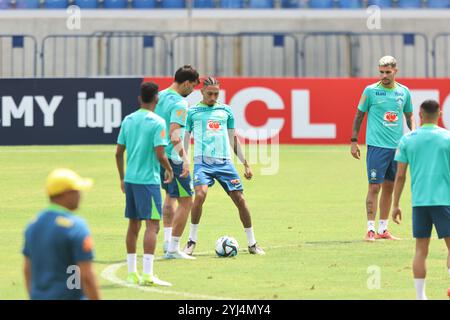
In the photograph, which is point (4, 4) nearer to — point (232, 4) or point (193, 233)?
point (232, 4)

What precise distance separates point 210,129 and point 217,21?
20.6 m

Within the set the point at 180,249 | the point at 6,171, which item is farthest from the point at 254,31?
the point at 180,249

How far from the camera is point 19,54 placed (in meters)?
32.9

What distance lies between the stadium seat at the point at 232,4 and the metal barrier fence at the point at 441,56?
19.3 ft

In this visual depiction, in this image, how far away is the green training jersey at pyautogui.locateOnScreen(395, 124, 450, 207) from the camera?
36.1 ft

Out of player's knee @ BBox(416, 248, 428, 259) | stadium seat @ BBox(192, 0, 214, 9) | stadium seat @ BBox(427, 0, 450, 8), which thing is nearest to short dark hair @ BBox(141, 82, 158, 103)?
player's knee @ BBox(416, 248, 428, 259)

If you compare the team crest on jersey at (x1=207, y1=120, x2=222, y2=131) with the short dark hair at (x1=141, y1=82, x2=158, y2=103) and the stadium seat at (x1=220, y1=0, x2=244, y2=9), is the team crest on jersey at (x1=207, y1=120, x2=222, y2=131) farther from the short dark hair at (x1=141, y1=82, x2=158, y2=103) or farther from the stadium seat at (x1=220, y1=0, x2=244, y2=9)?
the stadium seat at (x1=220, y1=0, x2=244, y2=9)

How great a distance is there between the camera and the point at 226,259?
14055 millimetres

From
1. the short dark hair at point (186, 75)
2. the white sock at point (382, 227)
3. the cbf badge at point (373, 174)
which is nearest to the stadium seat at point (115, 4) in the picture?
the cbf badge at point (373, 174)

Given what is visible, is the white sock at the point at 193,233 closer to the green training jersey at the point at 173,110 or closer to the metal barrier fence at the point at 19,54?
the green training jersey at the point at 173,110

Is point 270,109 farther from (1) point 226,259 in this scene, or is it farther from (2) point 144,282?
(2) point 144,282

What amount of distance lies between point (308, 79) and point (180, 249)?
52.3 ft

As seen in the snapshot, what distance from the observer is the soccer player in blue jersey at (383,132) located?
627 inches
